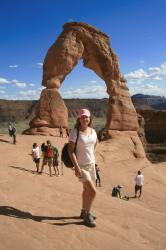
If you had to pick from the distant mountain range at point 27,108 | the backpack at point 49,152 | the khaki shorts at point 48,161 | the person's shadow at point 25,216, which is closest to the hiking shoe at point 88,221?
the person's shadow at point 25,216

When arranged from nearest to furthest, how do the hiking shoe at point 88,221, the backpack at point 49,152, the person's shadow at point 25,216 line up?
the hiking shoe at point 88,221, the person's shadow at point 25,216, the backpack at point 49,152

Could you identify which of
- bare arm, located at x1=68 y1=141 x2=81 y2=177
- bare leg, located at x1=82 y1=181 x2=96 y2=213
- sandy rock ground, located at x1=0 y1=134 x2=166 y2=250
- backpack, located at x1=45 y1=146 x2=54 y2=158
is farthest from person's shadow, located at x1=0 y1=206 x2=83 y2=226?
backpack, located at x1=45 y1=146 x2=54 y2=158

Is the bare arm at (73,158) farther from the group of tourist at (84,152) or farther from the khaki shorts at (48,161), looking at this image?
the khaki shorts at (48,161)

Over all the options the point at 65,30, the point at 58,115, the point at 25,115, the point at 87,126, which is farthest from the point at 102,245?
the point at 25,115

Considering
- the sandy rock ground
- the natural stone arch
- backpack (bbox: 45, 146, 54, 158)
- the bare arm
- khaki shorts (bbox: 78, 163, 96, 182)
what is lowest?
the sandy rock ground

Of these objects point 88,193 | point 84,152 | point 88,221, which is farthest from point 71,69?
point 88,221

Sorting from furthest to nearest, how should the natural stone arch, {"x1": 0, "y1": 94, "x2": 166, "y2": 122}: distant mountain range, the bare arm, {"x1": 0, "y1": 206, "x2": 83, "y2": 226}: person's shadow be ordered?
{"x1": 0, "y1": 94, "x2": 166, "y2": 122}: distant mountain range < the natural stone arch < {"x1": 0, "y1": 206, "x2": 83, "y2": 226}: person's shadow < the bare arm

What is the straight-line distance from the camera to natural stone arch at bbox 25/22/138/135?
19.6 meters

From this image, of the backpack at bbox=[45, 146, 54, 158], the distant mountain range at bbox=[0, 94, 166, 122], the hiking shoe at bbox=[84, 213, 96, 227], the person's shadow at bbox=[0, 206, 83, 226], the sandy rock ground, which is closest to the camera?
the sandy rock ground

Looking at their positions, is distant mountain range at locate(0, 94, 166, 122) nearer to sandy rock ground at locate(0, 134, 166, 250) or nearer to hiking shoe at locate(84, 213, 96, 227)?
sandy rock ground at locate(0, 134, 166, 250)

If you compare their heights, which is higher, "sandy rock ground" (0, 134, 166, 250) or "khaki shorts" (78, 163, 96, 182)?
"khaki shorts" (78, 163, 96, 182)

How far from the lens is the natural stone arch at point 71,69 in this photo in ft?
64.3

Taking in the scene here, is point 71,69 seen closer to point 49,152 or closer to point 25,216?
point 49,152

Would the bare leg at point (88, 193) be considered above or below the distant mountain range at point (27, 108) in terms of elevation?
below
